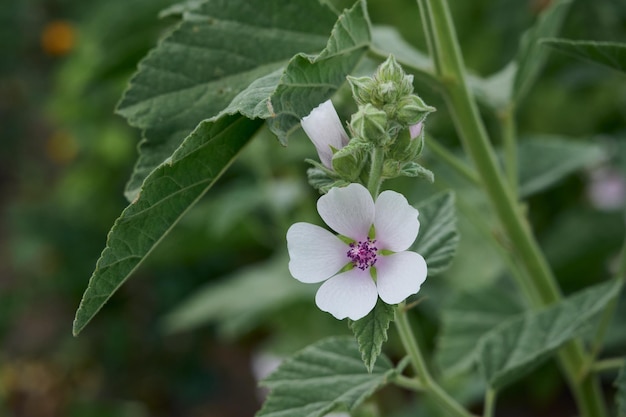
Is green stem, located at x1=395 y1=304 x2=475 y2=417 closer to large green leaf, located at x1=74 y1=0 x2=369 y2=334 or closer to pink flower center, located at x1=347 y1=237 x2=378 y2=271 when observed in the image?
pink flower center, located at x1=347 y1=237 x2=378 y2=271

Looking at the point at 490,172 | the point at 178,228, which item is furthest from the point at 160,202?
the point at 178,228

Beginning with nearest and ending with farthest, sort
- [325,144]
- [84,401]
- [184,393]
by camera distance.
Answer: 1. [325,144]
2. [84,401]
3. [184,393]

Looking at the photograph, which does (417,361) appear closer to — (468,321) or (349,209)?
(349,209)

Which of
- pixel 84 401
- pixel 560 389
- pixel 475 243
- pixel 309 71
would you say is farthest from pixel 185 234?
pixel 309 71

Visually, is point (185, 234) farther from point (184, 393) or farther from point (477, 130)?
point (477, 130)

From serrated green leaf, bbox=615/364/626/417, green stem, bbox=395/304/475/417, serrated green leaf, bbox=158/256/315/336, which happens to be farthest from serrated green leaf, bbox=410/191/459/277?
serrated green leaf, bbox=158/256/315/336

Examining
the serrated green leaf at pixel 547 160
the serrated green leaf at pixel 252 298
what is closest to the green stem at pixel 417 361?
the serrated green leaf at pixel 547 160

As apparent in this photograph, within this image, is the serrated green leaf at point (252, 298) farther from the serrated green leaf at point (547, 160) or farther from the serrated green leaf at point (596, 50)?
the serrated green leaf at point (596, 50)
